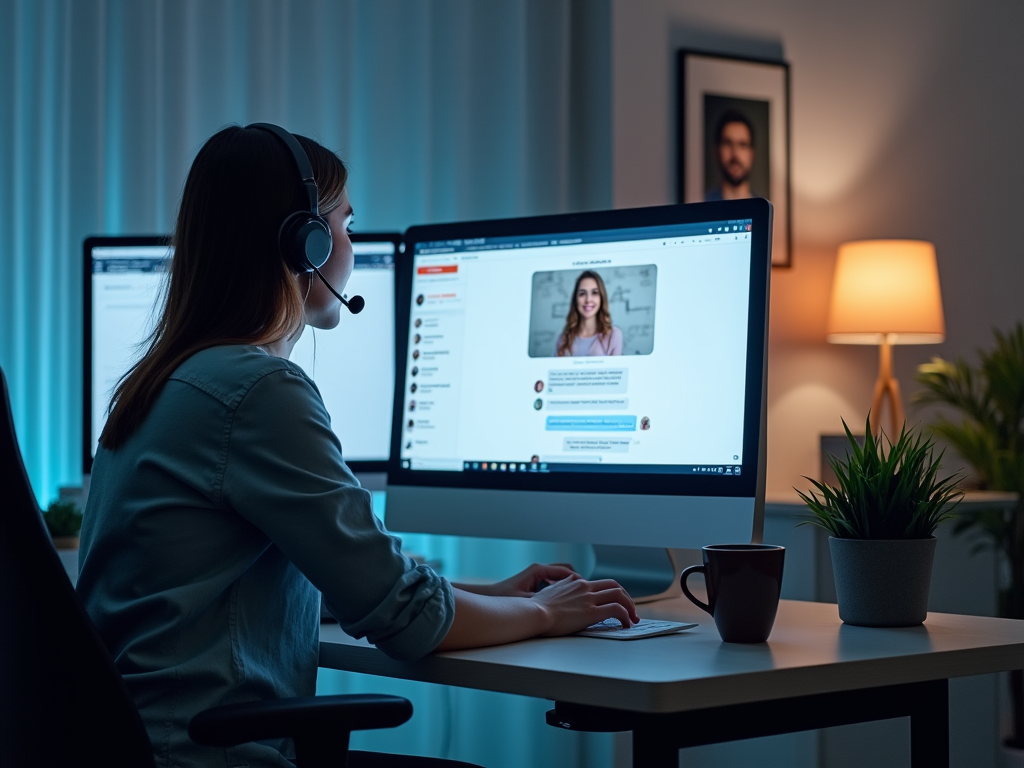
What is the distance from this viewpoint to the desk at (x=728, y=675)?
922 mm

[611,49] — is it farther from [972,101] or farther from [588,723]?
[588,723]

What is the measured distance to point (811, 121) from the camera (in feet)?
11.2

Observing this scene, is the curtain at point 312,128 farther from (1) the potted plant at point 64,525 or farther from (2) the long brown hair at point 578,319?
(2) the long brown hair at point 578,319

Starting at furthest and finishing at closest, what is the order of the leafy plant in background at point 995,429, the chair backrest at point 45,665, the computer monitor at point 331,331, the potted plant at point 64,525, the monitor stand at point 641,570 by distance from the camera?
the leafy plant in background at point 995,429 → the computer monitor at point 331,331 → the potted plant at point 64,525 → the monitor stand at point 641,570 → the chair backrest at point 45,665

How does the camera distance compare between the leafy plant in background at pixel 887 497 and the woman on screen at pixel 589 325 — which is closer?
the leafy plant in background at pixel 887 497

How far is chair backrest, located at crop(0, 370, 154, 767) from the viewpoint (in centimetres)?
87

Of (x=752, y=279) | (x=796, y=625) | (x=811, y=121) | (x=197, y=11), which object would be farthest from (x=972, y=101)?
(x=796, y=625)

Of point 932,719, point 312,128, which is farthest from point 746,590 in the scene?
point 312,128

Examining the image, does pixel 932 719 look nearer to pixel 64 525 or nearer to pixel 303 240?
pixel 303 240

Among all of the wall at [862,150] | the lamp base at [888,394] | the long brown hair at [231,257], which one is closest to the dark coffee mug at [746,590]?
the long brown hair at [231,257]

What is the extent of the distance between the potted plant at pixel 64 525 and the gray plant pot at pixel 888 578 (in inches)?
49.1

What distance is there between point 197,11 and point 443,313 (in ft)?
4.37

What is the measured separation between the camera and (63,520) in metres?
1.87

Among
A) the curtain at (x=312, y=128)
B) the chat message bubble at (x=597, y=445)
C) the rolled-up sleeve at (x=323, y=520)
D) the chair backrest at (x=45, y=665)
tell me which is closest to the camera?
the chair backrest at (x=45, y=665)
